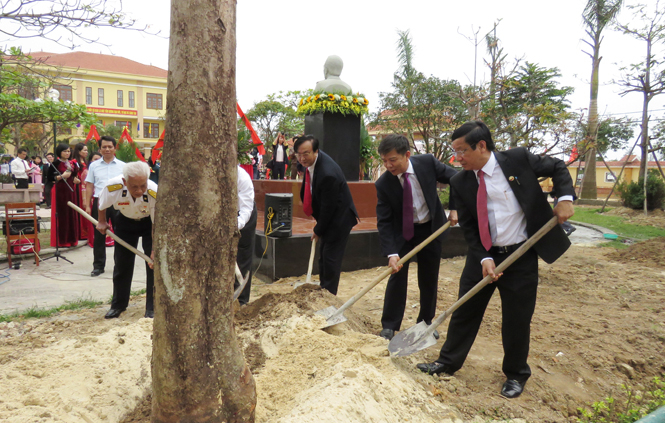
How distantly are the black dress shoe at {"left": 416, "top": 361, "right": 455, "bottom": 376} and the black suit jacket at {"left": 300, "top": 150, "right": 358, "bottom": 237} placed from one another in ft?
5.63

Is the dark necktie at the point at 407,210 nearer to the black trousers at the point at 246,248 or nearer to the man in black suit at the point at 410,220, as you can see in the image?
the man in black suit at the point at 410,220

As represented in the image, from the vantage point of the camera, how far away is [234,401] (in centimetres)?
208

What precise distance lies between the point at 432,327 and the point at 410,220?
1057 mm

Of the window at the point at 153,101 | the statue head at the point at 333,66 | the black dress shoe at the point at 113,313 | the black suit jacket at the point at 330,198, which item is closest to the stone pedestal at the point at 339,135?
the statue head at the point at 333,66

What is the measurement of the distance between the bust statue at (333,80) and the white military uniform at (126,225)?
203 inches

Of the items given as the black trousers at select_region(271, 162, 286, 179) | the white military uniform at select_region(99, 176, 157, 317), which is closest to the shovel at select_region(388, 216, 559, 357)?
the white military uniform at select_region(99, 176, 157, 317)

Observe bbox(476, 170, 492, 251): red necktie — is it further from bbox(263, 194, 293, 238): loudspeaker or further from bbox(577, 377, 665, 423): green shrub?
bbox(263, 194, 293, 238): loudspeaker

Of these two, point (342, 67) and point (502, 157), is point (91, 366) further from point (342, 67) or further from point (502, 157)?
point (342, 67)

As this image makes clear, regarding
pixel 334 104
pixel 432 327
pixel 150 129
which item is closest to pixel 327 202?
pixel 432 327

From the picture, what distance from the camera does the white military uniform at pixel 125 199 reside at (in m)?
4.02

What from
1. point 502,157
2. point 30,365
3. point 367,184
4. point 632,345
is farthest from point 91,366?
point 367,184

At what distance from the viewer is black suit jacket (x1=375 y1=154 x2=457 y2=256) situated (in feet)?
12.5

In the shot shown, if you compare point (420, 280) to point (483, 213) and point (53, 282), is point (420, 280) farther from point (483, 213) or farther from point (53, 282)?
point (53, 282)

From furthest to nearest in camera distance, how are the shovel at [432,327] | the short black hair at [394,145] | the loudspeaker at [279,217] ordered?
the loudspeaker at [279,217] → the short black hair at [394,145] → the shovel at [432,327]
